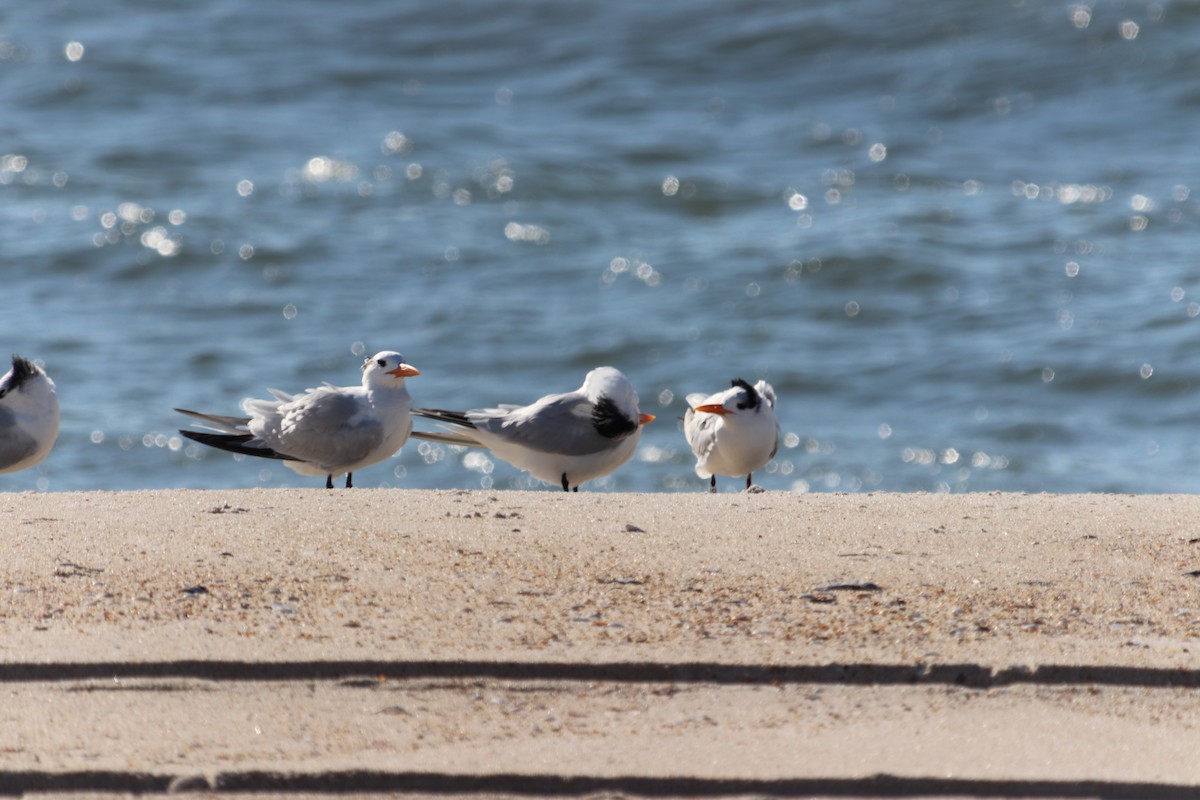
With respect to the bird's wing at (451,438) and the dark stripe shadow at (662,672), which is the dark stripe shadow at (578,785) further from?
the bird's wing at (451,438)

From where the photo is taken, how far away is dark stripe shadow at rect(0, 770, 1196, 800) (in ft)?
8.37

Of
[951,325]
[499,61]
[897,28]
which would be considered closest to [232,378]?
[951,325]

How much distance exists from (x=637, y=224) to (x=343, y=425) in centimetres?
977

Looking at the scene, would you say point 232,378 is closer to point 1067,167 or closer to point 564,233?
point 564,233

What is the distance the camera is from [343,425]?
5.78m

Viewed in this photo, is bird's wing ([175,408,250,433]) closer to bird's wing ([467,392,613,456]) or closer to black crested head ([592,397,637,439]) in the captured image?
bird's wing ([467,392,613,456])

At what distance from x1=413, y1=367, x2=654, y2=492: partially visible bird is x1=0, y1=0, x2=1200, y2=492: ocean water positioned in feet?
12.7

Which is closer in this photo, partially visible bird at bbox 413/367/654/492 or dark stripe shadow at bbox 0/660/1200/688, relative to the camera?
dark stripe shadow at bbox 0/660/1200/688

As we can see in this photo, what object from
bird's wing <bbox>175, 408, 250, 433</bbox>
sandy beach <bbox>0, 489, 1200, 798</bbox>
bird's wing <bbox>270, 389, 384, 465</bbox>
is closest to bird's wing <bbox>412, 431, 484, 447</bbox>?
bird's wing <bbox>270, 389, 384, 465</bbox>

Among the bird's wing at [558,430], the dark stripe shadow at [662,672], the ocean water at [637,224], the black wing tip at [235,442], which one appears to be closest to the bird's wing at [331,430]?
the black wing tip at [235,442]

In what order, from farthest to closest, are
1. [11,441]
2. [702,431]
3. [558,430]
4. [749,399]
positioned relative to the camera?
[702,431]
[749,399]
[558,430]
[11,441]

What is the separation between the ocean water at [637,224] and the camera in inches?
456

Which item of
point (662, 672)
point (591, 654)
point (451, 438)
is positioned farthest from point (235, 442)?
point (662, 672)

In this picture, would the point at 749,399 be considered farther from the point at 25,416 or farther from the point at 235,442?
the point at 25,416
